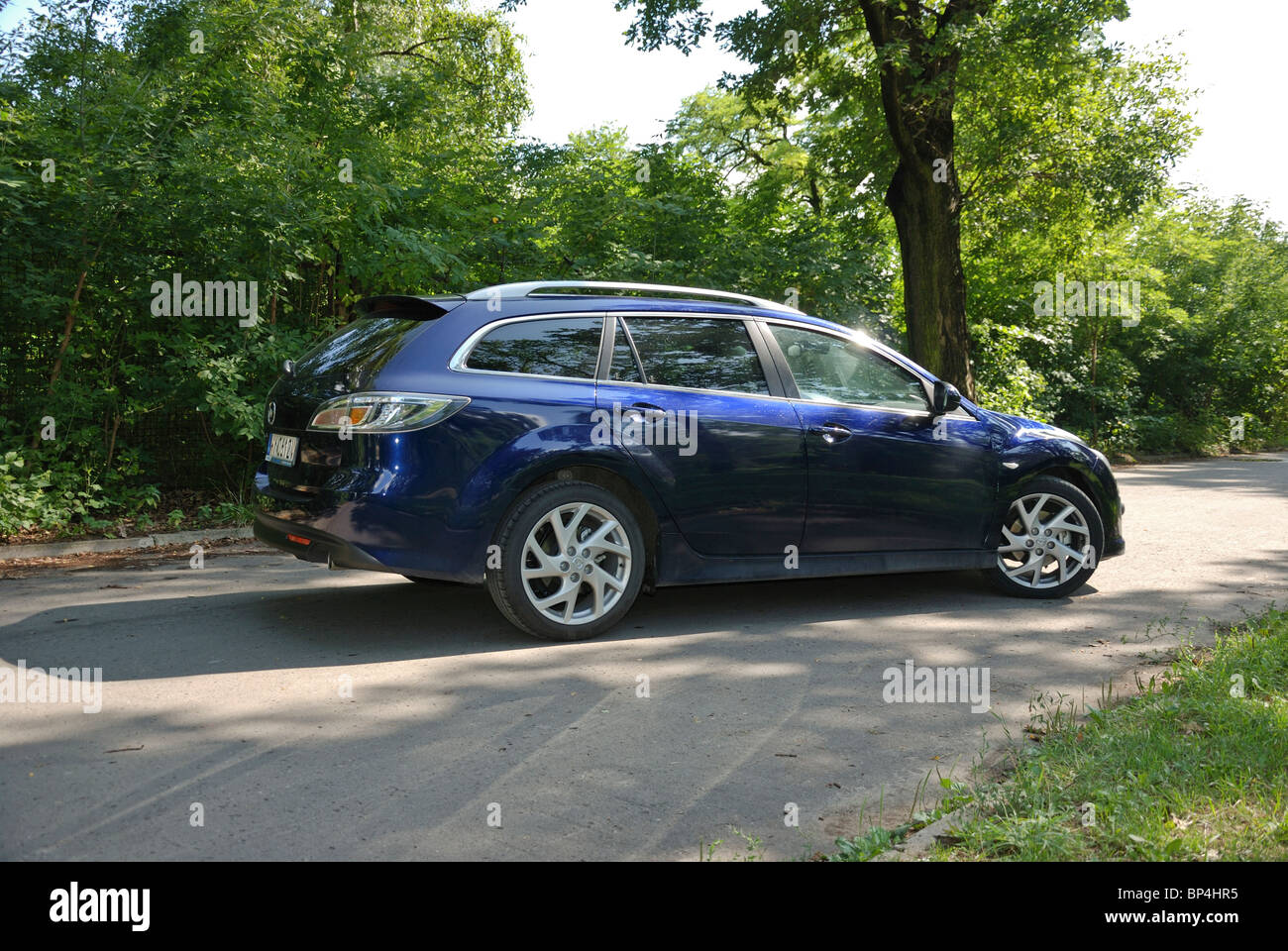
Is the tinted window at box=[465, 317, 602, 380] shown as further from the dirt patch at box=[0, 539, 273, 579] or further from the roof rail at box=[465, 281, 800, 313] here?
the dirt patch at box=[0, 539, 273, 579]

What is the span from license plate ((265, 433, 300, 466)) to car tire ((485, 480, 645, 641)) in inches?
47.1

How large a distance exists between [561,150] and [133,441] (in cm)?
606

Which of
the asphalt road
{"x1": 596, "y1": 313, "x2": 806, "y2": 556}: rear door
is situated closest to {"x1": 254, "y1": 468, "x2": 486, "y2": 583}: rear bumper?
the asphalt road

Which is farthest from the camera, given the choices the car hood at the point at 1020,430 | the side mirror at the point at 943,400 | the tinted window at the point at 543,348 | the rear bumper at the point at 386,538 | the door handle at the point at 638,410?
the car hood at the point at 1020,430

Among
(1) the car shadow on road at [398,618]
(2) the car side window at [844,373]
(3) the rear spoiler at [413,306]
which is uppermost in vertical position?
(3) the rear spoiler at [413,306]

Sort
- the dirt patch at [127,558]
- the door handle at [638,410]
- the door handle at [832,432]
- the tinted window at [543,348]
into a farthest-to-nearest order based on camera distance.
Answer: the dirt patch at [127,558]
the door handle at [832,432]
the door handle at [638,410]
the tinted window at [543,348]

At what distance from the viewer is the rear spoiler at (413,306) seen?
18.3 ft

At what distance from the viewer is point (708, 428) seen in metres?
5.85

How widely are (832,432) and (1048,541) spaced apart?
1821 millimetres

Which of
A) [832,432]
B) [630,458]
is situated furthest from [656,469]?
[832,432]

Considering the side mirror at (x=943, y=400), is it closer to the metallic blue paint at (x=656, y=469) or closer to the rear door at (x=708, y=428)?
the metallic blue paint at (x=656, y=469)

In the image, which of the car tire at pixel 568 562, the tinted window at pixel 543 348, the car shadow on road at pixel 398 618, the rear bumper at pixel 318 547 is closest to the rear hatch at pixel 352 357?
the tinted window at pixel 543 348

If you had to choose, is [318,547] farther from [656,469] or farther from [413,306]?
[656,469]
